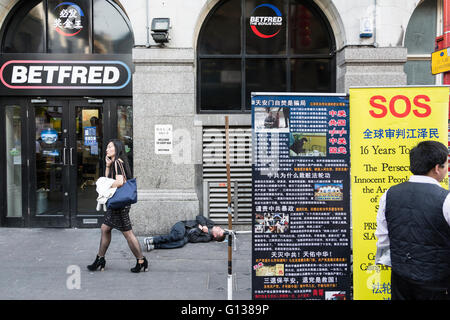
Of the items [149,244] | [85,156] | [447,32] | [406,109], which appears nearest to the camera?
[406,109]

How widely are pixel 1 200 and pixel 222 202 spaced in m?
4.92

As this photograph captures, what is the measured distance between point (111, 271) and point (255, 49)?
5346 mm

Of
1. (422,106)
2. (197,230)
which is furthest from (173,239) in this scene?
(422,106)

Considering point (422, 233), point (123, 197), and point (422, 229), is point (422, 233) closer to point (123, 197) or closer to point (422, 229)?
point (422, 229)

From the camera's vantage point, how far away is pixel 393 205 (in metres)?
3.05

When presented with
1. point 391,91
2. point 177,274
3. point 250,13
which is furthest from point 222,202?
point 391,91

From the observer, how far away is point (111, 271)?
582 centimetres

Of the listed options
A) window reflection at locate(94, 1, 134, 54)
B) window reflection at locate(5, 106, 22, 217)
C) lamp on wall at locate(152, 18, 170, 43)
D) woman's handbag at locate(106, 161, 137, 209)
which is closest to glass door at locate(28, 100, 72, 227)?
window reflection at locate(5, 106, 22, 217)

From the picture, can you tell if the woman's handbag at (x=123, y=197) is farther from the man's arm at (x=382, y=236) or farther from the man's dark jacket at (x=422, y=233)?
the man's dark jacket at (x=422, y=233)

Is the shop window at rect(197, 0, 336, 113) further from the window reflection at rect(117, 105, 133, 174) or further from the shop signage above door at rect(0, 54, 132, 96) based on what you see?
the shop signage above door at rect(0, 54, 132, 96)

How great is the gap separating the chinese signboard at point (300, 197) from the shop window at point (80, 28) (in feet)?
17.9

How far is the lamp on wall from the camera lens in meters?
7.52

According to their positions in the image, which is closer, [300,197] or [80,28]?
[300,197]

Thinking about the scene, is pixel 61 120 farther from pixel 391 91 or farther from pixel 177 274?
pixel 391 91
